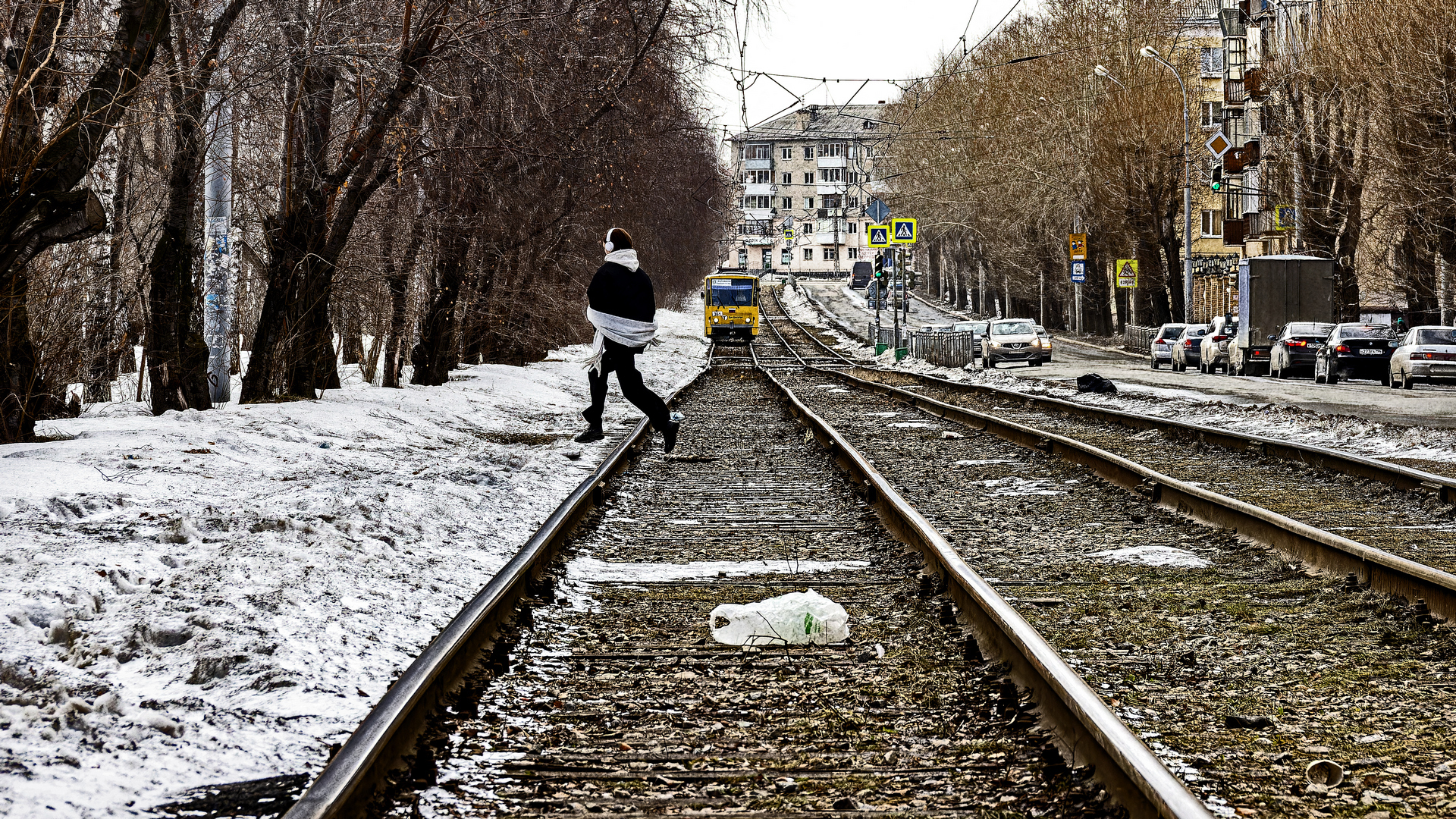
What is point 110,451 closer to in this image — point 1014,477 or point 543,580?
point 543,580

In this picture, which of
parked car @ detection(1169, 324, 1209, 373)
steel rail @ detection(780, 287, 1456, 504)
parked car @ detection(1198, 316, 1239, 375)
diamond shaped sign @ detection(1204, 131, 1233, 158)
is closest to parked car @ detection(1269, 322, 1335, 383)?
parked car @ detection(1198, 316, 1239, 375)

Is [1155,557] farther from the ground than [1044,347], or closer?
closer

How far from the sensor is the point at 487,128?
19.1 meters

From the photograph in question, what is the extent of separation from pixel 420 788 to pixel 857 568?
418 centimetres

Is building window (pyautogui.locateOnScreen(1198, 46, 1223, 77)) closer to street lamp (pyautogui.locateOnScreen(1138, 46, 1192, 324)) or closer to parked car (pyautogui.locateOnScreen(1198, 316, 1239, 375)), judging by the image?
street lamp (pyautogui.locateOnScreen(1138, 46, 1192, 324))

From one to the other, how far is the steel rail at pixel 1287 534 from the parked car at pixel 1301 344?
2516cm

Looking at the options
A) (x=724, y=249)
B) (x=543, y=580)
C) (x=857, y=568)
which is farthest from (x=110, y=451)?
(x=724, y=249)

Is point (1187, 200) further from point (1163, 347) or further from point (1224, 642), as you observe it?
point (1224, 642)

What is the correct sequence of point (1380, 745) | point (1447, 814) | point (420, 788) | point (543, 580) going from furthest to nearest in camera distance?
1. point (543, 580)
2. point (1380, 745)
3. point (420, 788)
4. point (1447, 814)

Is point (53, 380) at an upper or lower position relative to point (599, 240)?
lower

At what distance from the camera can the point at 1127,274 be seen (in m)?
59.3

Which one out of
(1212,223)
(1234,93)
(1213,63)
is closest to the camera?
(1234,93)

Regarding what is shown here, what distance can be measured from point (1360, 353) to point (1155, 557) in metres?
28.7

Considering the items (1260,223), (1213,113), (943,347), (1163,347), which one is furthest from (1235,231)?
(943,347)
